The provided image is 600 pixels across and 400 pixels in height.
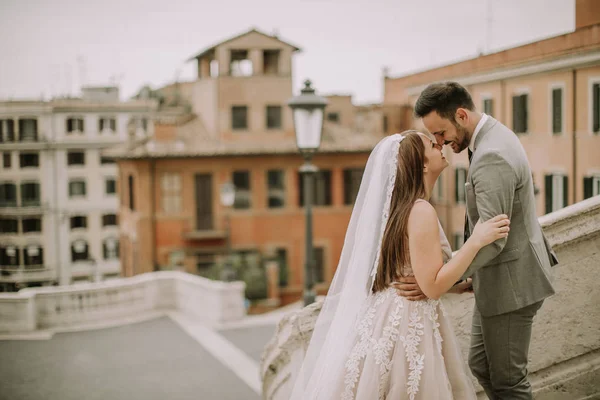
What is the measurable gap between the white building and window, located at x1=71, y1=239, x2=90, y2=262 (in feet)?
0.14

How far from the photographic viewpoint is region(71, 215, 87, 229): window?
96.9 feet

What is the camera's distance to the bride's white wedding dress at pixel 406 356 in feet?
10.9

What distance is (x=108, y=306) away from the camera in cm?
1243

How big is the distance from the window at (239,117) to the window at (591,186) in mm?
18540

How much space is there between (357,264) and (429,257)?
49 centimetres

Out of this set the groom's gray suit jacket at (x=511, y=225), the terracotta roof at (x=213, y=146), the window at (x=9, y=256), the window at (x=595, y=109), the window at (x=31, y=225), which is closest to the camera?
the groom's gray suit jacket at (x=511, y=225)

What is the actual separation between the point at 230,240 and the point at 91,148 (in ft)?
24.0

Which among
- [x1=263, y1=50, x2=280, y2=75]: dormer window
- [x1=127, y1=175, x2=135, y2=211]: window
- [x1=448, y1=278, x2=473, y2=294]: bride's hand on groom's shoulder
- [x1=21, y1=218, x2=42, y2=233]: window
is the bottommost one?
[x1=21, y1=218, x2=42, y2=233]: window

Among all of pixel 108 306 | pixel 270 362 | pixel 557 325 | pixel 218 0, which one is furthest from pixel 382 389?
pixel 218 0

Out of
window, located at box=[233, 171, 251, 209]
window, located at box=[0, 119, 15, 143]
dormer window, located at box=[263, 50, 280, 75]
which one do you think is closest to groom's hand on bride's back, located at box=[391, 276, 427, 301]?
window, located at box=[0, 119, 15, 143]

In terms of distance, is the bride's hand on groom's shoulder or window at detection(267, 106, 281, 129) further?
window at detection(267, 106, 281, 129)

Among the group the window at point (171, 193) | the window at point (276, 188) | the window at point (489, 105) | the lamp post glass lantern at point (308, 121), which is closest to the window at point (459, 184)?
the window at point (489, 105)

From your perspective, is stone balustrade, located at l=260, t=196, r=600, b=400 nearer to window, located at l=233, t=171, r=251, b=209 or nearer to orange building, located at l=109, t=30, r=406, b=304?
orange building, located at l=109, t=30, r=406, b=304

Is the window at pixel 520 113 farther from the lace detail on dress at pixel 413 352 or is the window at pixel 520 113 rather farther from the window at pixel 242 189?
the lace detail on dress at pixel 413 352
